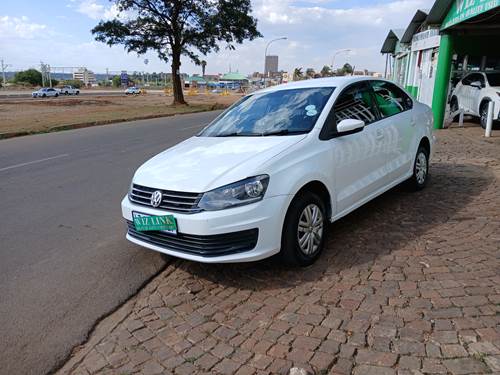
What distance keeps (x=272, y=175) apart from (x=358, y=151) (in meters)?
1.43

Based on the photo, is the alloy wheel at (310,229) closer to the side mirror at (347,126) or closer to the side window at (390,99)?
the side mirror at (347,126)

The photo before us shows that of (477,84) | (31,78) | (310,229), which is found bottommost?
(310,229)

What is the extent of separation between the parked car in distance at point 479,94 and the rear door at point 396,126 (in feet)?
27.1

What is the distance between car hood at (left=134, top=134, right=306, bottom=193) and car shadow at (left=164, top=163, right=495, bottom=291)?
3.09 ft

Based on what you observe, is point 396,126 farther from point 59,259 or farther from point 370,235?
point 59,259

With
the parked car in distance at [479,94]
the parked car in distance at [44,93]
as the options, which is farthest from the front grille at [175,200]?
the parked car in distance at [44,93]

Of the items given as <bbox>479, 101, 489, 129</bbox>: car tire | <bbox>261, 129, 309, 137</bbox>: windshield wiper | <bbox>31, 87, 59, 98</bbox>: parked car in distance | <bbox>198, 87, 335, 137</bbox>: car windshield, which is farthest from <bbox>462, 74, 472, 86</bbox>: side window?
<bbox>31, 87, 59, 98</bbox>: parked car in distance

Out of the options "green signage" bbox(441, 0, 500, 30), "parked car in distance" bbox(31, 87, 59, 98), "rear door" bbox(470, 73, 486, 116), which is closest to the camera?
"green signage" bbox(441, 0, 500, 30)

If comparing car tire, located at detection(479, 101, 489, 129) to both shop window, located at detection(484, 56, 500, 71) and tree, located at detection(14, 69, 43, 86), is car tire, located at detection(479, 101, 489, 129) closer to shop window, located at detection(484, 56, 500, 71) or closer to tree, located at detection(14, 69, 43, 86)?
shop window, located at detection(484, 56, 500, 71)

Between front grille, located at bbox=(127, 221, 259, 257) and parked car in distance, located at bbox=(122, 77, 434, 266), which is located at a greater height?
parked car in distance, located at bbox=(122, 77, 434, 266)

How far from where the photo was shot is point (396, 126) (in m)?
5.48

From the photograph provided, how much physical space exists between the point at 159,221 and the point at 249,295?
0.97 meters

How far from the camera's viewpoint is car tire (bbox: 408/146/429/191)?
622 centimetres

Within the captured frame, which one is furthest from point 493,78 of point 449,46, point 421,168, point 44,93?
point 44,93
